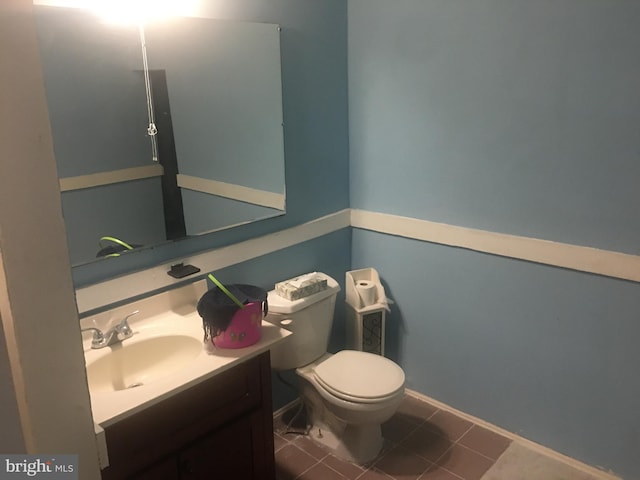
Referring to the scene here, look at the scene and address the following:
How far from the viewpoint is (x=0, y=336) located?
1.00m

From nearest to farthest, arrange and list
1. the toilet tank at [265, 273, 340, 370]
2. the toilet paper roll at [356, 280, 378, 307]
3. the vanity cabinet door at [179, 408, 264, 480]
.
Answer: the vanity cabinet door at [179, 408, 264, 480], the toilet tank at [265, 273, 340, 370], the toilet paper roll at [356, 280, 378, 307]

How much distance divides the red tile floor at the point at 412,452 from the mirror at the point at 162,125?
1037 millimetres

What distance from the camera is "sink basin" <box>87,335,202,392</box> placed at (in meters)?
1.73

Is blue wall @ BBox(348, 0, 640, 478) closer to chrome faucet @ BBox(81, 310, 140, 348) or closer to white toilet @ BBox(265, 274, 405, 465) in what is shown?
white toilet @ BBox(265, 274, 405, 465)

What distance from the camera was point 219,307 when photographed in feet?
5.65

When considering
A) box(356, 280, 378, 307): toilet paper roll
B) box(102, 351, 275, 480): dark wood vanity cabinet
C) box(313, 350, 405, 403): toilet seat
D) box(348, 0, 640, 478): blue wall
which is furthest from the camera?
box(356, 280, 378, 307): toilet paper roll

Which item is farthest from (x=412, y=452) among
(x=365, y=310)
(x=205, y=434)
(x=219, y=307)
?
(x=219, y=307)

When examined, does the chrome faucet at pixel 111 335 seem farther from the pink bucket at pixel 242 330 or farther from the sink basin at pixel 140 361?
the pink bucket at pixel 242 330

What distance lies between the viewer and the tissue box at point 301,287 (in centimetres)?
220

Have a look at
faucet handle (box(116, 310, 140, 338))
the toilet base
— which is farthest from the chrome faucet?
the toilet base

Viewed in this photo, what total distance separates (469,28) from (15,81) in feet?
5.90

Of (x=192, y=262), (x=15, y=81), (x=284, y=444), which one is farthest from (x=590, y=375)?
(x=15, y=81)

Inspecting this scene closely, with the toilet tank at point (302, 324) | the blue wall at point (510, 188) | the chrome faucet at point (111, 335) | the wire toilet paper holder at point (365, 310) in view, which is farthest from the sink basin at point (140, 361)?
the blue wall at point (510, 188)

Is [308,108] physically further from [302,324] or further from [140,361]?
[140,361]
